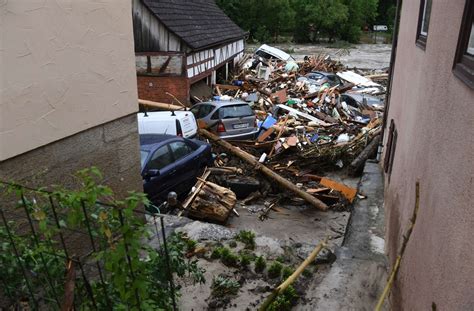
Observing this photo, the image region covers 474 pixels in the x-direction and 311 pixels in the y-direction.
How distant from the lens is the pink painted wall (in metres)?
2.45

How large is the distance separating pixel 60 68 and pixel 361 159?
9.80m

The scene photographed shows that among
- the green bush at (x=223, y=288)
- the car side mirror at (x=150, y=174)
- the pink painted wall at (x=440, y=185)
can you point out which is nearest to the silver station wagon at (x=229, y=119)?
the car side mirror at (x=150, y=174)

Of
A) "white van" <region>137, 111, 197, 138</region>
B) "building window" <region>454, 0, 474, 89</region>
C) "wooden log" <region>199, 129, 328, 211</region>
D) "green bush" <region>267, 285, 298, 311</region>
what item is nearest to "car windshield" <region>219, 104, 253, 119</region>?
"wooden log" <region>199, 129, 328, 211</region>

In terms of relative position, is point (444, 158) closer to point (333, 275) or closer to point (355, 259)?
point (333, 275)

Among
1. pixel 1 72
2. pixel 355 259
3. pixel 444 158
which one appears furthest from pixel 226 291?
pixel 1 72

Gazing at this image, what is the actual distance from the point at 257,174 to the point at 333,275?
5938 mm

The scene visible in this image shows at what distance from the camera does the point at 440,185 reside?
313cm

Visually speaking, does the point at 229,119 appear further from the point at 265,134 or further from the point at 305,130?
the point at 305,130

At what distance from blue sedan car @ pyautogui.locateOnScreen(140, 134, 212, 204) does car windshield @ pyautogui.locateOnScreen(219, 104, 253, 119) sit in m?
3.52

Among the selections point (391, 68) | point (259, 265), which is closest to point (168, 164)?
point (259, 265)

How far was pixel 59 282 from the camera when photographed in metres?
3.01

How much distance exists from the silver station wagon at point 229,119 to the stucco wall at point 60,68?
7.71 metres

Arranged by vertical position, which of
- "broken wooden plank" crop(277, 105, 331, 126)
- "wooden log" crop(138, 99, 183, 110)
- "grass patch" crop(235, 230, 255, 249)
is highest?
"grass patch" crop(235, 230, 255, 249)

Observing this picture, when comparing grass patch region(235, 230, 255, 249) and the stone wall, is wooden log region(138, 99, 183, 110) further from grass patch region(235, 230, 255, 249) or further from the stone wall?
grass patch region(235, 230, 255, 249)
